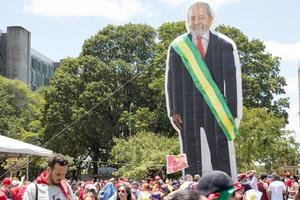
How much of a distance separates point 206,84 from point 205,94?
0.32 metres

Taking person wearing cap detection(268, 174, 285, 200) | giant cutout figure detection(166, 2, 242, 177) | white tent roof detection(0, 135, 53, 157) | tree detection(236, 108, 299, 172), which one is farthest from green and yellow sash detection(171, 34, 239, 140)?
tree detection(236, 108, 299, 172)

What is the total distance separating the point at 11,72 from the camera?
70125mm

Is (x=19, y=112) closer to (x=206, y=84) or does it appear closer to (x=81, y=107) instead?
(x=81, y=107)

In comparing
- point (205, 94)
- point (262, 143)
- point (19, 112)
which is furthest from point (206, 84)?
point (19, 112)

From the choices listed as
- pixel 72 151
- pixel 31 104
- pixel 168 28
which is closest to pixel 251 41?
pixel 168 28

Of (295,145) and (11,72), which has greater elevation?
(11,72)

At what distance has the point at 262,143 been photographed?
31.2 m

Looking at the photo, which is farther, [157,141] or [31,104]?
[31,104]

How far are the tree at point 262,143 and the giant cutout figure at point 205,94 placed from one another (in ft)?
37.5

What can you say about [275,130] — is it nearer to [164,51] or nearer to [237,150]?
[237,150]

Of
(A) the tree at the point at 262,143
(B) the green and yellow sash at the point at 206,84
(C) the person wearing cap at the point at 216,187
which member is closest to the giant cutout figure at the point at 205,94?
(B) the green and yellow sash at the point at 206,84

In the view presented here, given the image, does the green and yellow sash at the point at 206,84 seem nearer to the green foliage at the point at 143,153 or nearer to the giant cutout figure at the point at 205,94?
the giant cutout figure at the point at 205,94

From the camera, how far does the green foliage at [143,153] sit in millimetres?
31816

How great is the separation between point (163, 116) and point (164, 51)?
414cm
